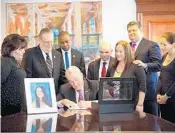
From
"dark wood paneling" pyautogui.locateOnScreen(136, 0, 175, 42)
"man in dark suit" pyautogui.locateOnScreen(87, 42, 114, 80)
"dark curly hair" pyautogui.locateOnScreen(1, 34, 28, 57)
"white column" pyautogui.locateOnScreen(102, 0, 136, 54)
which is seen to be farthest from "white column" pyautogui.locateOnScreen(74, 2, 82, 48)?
"dark curly hair" pyautogui.locateOnScreen(1, 34, 28, 57)

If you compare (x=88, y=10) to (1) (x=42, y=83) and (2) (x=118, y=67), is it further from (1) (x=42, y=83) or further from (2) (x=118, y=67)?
(1) (x=42, y=83)

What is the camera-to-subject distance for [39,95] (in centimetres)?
210

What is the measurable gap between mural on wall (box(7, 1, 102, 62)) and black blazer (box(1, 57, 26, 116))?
7.23ft

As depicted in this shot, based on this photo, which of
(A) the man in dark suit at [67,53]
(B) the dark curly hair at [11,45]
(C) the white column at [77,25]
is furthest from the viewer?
(C) the white column at [77,25]

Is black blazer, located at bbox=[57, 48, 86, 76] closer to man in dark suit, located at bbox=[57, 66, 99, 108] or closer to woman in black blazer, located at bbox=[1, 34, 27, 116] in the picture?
man in dark suit, located at bbox=[57, 66, 99, 108]

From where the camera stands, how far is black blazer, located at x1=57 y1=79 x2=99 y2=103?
277 cm

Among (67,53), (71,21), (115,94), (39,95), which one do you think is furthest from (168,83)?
(71,21)

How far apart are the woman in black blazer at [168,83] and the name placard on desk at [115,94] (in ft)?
2.84

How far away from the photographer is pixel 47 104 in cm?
216

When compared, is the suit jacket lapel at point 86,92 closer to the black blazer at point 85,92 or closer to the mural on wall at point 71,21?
the black blazer at point 85,92

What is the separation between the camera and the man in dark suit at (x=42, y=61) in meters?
3.23

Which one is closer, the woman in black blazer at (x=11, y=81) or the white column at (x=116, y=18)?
the woman in black blazer at (x=11, y=81)

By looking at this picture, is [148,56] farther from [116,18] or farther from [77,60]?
[116,18]

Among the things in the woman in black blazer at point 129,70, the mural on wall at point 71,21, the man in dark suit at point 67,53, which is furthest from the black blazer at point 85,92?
the mural on wall at point 71,21
